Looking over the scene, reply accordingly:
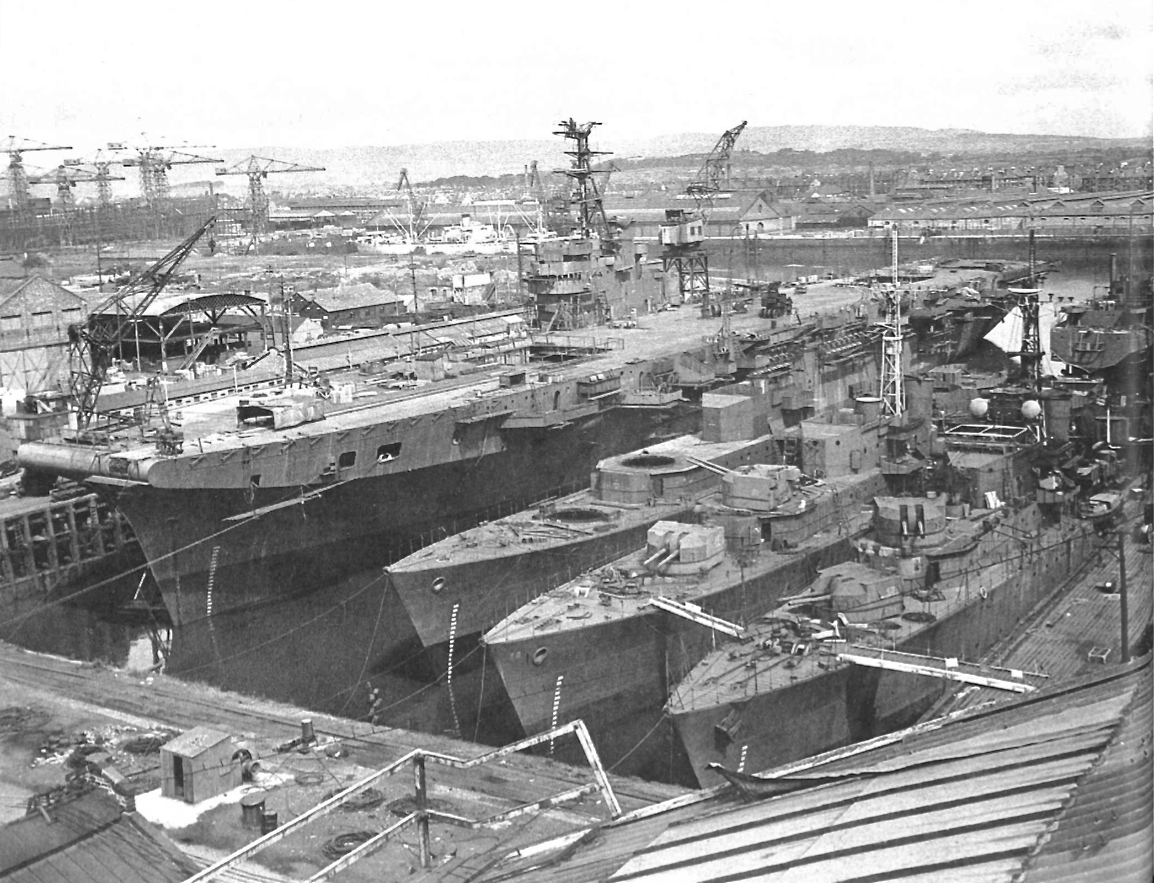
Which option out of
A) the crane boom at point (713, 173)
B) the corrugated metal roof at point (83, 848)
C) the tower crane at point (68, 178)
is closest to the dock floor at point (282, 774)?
the corrugated metal roof at point (83, 848)

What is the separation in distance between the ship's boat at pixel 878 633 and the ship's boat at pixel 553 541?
310 centimetres

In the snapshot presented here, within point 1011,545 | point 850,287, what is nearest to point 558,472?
point 1011,545

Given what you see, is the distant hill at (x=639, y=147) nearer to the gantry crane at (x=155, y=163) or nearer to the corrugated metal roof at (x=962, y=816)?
the gantry crane at (x=155, y=163)

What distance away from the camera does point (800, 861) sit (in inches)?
186

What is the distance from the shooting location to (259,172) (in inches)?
1446

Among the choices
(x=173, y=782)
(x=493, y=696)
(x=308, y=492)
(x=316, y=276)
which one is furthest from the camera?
(x=316, y=276)

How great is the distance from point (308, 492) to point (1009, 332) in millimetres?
25897

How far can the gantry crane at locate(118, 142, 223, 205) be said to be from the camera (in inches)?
1112

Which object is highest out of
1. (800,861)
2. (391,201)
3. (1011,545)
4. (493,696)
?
(391,201)

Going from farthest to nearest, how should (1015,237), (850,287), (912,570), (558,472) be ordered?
(1015,237), (850,287), (558,472), (912,570)

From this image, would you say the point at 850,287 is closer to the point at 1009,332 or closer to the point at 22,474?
the point at 1009,332

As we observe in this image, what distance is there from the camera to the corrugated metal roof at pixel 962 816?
14.6ft

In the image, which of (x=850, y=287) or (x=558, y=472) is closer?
(x=558, y=472)

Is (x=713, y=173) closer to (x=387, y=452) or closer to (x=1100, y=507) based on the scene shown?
(x=387, y=452)
